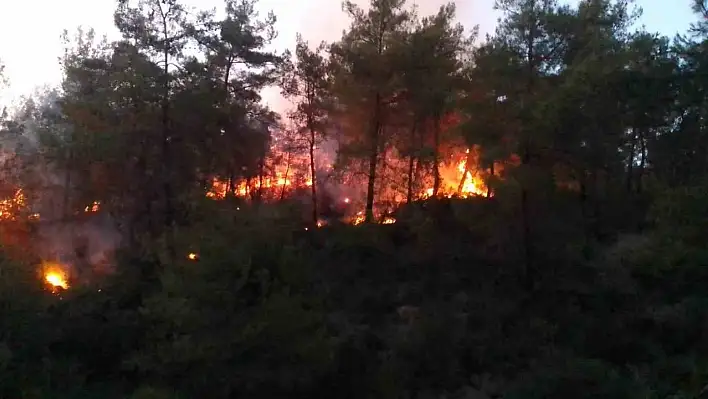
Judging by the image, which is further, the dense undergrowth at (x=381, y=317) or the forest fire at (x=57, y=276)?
the forest fire at (x=57, y=276)

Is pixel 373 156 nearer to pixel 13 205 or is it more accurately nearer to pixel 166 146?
pixel 166 146

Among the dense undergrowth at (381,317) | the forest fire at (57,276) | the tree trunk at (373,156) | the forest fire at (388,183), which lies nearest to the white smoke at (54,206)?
the forest fire at (57,276)

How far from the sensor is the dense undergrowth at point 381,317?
30.3ft

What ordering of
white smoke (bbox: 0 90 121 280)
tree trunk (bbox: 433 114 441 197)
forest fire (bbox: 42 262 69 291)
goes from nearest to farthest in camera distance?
forest fire (bbox: 42 262 69 291) → white smoke (bbox: 0 90 121 280) → tree trunk (bbox: 433 114 441 197)

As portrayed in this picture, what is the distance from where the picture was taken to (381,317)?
1580 cm

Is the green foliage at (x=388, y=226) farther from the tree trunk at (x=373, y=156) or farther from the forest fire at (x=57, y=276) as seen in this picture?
the forest fire at (x=57, y=276)

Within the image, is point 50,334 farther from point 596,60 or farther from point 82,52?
point 82,52

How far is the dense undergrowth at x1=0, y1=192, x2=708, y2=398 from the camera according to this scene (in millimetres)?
9227

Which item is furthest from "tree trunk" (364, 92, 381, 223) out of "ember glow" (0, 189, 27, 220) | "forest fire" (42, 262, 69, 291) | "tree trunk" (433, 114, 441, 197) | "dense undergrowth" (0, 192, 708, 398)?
"ember glow" (0, 189, 27, 220)

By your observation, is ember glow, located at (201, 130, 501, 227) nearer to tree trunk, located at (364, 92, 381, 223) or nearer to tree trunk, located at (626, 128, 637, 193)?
tree trunk, located at (364, 92, 381, 223)

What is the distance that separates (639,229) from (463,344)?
9689 mm

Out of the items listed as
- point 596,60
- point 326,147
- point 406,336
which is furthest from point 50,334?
point 326,147

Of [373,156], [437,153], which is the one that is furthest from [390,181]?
[437,153]

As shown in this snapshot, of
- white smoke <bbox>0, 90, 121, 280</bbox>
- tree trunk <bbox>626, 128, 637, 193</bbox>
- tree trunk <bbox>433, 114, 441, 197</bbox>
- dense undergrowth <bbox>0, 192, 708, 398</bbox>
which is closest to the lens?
dense undergrowth <bbox>0, 192, 708, 398</bbox>
